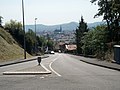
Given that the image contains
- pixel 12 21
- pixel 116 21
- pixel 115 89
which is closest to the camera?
pixel 115 89

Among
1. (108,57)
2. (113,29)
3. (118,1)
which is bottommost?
(108,57)

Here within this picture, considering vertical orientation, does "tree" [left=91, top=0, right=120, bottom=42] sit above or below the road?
above

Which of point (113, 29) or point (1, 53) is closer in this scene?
point (1, 53)

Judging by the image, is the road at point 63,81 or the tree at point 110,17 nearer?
the road at point 63,81

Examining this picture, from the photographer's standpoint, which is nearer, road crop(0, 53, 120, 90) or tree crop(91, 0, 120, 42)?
road crop(0, 53, 120, 90)

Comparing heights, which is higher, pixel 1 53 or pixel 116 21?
pixel 116 21

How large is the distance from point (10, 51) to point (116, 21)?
21.6 m

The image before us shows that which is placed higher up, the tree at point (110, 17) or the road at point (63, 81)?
the tree at point (110, 17)

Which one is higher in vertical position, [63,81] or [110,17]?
[110,17]

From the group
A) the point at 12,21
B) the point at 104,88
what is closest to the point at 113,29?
the point at 104,88

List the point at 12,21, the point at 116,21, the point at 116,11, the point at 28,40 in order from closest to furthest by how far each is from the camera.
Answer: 1. the point at 116,11
2. the point at 116,21
3. the point at 28,40
4. the point at 12,21

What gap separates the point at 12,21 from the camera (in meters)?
132

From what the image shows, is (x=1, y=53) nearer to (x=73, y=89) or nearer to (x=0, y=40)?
(x=0, y=40)

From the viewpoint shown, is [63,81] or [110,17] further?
[110,17]
